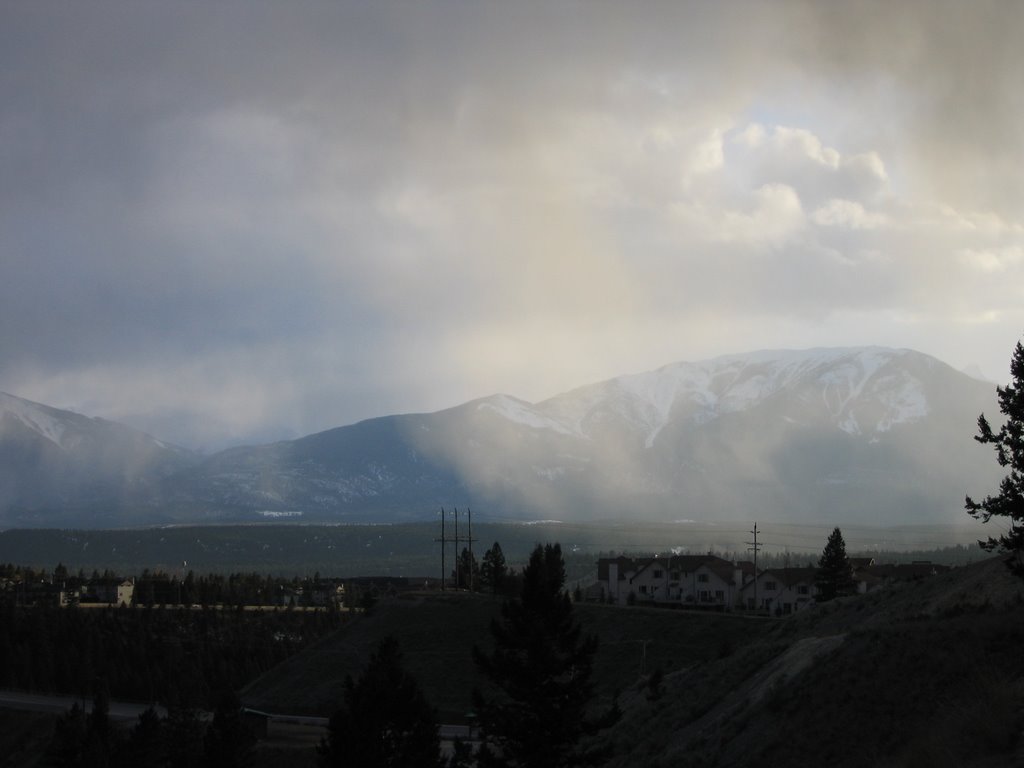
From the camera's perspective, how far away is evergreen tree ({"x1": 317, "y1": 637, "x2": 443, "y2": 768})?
3831 cm

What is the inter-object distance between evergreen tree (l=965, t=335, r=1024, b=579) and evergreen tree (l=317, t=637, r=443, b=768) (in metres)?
20.0

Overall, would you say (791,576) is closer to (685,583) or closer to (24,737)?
(685,583)

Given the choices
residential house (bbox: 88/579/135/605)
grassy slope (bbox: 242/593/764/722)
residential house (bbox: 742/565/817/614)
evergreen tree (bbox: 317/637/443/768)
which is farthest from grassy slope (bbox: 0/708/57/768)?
residential house (bbox: 88/579/135/605)

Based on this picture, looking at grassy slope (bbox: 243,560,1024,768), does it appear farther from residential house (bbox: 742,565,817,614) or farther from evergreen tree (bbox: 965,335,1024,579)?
residential house (bbox: 742,565,817,614)

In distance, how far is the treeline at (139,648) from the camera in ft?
353

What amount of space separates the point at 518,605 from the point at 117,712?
68268 mm

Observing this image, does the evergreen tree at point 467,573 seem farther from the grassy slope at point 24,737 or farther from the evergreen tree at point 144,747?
the evergreen tree at point 144,747

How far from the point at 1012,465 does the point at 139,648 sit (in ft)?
341

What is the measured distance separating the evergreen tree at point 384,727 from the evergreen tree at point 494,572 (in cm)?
6870

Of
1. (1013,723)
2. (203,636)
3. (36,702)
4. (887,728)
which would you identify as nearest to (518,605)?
(887,728)

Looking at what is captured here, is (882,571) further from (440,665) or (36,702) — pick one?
(36,702)

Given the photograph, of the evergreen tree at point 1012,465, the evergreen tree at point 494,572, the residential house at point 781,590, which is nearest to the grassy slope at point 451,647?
the evergreen tree at point 494,572

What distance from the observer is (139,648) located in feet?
381

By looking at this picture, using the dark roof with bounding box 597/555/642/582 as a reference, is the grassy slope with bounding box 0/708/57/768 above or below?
below
